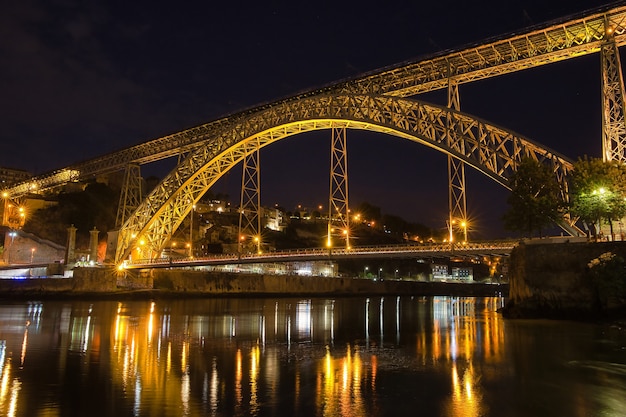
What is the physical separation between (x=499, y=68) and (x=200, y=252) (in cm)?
6112

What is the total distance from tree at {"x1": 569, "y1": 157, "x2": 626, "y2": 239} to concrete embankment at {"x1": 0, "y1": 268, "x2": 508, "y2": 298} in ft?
135

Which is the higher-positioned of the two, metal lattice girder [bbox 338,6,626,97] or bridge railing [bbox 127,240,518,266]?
metal lattice girder [bbox 338,6,626,97]

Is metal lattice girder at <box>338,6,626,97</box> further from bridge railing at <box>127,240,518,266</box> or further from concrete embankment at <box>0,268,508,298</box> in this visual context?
concrete embankment at <box>0,268,508,298</box>

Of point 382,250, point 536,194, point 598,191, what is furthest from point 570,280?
point 382,250

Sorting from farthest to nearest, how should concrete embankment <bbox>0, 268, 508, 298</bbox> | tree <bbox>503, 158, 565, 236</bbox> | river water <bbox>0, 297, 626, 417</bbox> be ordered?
1. concrete embankment <bbox>0, 268, 508, 298</bbox>
2. tree <bbox>503, 158, 565, 236</bbox>
3. river water <bbox>0, 297, 626, 417</bbox>

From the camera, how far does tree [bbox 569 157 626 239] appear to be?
2448 cm

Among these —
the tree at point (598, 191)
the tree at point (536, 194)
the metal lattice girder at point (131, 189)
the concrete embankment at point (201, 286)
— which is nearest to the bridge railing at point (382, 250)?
the tree at point (536, 194)

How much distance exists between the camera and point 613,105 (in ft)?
79.4

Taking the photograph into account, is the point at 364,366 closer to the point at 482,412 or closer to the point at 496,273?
the point at 482,412

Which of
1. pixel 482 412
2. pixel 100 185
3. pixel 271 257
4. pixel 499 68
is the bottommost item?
pixel 482 412

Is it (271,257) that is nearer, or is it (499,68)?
(499,68)

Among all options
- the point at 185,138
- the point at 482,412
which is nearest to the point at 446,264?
the point at 185,138

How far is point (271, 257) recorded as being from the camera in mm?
39750

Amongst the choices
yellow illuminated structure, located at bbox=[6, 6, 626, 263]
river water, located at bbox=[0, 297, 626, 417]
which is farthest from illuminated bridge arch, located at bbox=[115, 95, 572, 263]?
river water, located at bbox=[0, 297, 626, 417]
